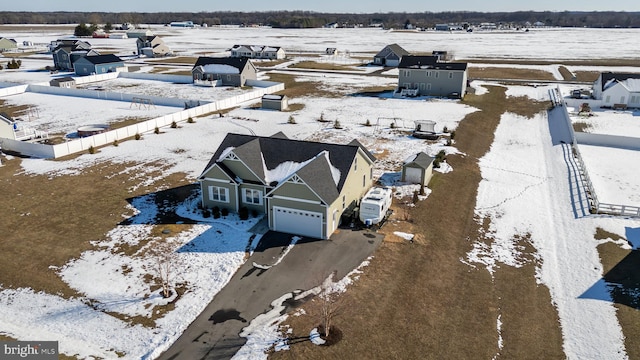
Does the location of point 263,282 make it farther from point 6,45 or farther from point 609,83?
point 6,45

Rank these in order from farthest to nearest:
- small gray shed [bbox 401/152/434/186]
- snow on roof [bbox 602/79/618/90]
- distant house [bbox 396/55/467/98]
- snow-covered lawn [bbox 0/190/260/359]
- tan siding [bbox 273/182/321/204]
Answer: distant house [bbox 396/55/467/98]
snow on roof [bbox 602/79/618/90]
small gray shed [bbox 401/152/434/186]
tan siding [bbox 273/182/321/204]
snow-covered lawn [bbox 0/190/260/359]

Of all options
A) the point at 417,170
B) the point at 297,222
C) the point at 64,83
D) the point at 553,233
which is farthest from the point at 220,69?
the point at 553,233

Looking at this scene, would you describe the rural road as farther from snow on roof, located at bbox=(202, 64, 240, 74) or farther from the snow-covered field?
snow on roof, located at bbox=(202, 64, 240, 74)

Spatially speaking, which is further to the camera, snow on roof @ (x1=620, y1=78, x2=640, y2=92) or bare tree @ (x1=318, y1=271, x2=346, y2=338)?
snow on roof @ (x1=620, y1=78, x2=640, y2=92)

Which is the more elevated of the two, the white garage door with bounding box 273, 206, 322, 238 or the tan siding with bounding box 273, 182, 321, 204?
the tan siding with bounding box 273, 182, 321, 204

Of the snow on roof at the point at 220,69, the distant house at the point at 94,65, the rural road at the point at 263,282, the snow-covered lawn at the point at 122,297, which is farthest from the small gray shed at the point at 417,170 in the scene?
the distant house at the point at 94,65

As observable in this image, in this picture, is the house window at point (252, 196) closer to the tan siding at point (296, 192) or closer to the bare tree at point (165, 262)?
the tan siding at point (296, 192)

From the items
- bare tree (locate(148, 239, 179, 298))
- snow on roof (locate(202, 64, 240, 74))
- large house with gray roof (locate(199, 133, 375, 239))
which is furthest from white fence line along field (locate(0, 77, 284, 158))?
bare tree (locate(148, 239, 179, 298))
